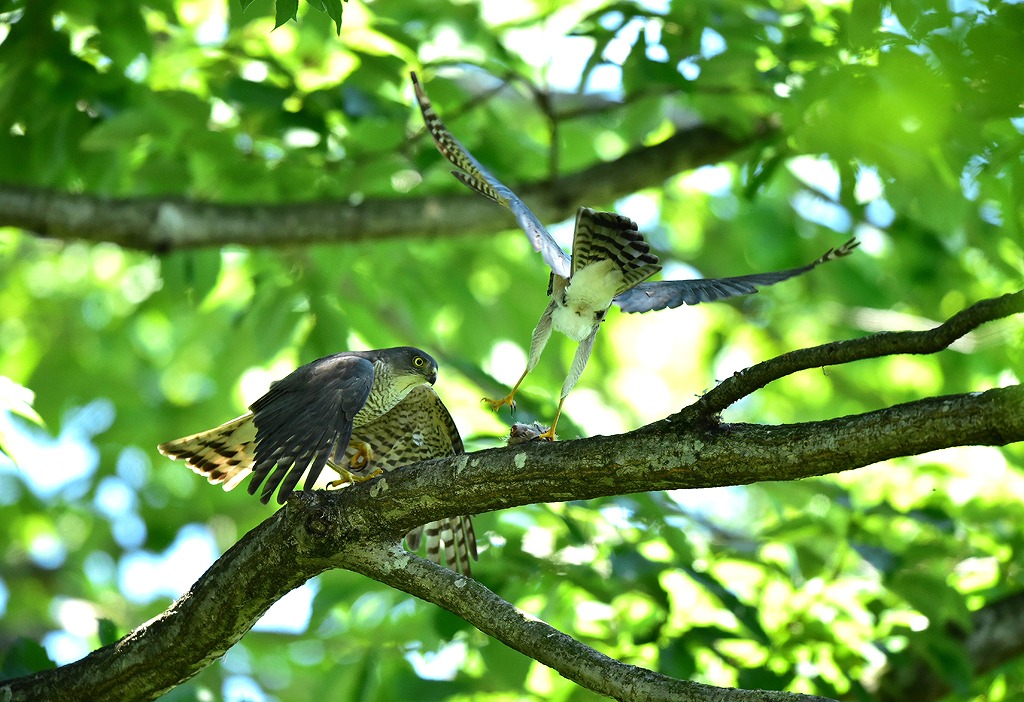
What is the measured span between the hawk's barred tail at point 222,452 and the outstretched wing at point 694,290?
205 cm

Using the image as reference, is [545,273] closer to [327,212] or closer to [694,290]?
[327,212]

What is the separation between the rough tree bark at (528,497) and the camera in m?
2.44

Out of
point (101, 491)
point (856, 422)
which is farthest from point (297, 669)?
point (856, 422)

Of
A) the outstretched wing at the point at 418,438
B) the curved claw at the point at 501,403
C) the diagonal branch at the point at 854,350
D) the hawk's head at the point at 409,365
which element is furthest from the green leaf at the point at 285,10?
the outstretched wing at the point at 418,438

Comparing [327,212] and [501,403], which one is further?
[327,212]

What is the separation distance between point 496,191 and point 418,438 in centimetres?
203

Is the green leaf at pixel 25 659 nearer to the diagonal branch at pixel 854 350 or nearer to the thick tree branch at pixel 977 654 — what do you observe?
the diagonal branch at pixel 854 350

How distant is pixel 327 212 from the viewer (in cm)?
581

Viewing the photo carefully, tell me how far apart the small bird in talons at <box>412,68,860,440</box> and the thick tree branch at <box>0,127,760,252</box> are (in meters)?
1.69

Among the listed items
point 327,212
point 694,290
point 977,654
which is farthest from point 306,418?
point 977,654

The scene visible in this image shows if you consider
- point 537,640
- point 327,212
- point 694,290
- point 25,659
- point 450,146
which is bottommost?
point 25,659

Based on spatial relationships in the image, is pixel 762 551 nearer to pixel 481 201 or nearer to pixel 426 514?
pixel 481 201

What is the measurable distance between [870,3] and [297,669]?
6333 mm

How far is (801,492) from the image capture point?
5500 millimetres
